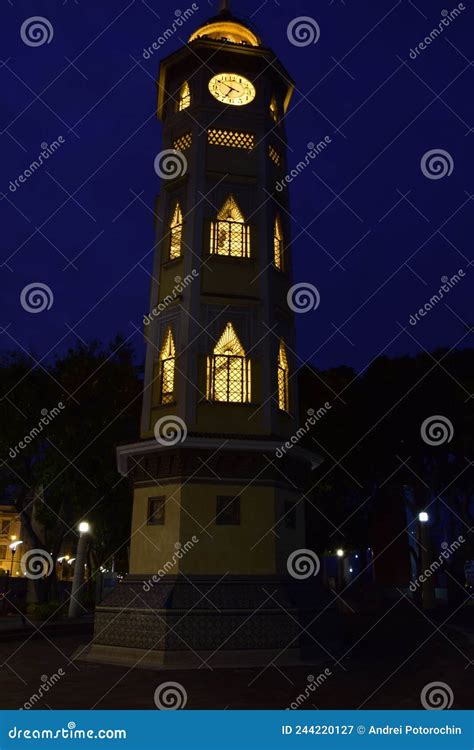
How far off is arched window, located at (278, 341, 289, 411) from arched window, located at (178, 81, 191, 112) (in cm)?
849

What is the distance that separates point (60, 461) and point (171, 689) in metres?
20.2

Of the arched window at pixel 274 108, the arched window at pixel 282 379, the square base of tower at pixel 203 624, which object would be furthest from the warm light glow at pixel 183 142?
the square base of tower at pixel 203 624

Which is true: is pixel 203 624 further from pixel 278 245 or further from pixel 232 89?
pixel 232 89

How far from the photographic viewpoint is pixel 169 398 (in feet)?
55.4

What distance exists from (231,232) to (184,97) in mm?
5445

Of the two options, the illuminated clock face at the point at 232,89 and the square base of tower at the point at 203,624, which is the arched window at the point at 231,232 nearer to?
the illuminated clock face at the point at 232,89

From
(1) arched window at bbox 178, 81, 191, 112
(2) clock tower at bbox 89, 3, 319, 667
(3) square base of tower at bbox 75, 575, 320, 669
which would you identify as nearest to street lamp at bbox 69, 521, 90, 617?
(2) clock tower at bbox 89, 3, 319, 667

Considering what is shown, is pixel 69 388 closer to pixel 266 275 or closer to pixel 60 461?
pixel 60 461

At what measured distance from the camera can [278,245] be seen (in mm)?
18969

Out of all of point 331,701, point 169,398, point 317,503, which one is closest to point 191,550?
point 169,398

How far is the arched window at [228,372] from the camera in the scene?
54.8ft

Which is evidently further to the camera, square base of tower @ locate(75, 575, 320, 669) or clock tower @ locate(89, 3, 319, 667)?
clock tower @ locate(89, 3, 319, 667)

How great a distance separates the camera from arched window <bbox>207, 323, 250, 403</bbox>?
1670cm

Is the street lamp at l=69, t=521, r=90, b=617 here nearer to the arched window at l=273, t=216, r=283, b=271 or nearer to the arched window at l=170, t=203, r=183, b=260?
the arched window at l=170, t=203, r=183, b=260
